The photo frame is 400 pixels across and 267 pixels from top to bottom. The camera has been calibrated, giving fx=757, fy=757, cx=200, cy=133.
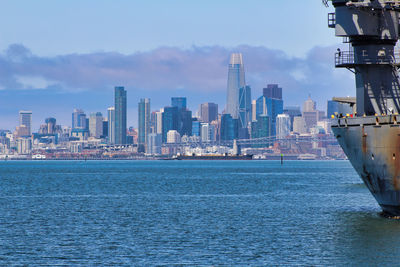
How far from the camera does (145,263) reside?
3919cm

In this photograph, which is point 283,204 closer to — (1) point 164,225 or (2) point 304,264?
(1) point 164,225

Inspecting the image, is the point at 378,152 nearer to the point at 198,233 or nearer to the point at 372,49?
the point at 372,49

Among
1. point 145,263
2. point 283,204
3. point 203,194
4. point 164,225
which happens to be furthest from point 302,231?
point 203,194

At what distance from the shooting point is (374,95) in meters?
54.1

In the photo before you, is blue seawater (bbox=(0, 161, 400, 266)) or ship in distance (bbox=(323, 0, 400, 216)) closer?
blue seawater (bbox=(0, 161, 400, 266))

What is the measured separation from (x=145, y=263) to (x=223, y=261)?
407 cm

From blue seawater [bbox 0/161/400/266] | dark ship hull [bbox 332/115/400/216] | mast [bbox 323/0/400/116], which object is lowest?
blue seawater [bbox 0/161/400/266]

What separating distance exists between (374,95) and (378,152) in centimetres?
598

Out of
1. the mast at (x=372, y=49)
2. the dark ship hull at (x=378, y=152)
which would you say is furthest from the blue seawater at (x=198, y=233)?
the mast at (x=372, y=49)

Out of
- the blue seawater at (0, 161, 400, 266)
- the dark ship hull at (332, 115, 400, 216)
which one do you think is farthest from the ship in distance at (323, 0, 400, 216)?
the blue seawater at (0, 161, 400, 266)

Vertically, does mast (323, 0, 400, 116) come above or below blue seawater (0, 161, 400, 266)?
above

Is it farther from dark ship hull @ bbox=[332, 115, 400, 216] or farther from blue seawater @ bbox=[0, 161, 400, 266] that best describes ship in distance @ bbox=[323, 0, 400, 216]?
blue seawater @ bbox=[0, 161, 400, 266]

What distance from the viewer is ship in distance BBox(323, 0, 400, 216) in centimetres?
4938

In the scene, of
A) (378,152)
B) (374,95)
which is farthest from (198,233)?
(374,95)
